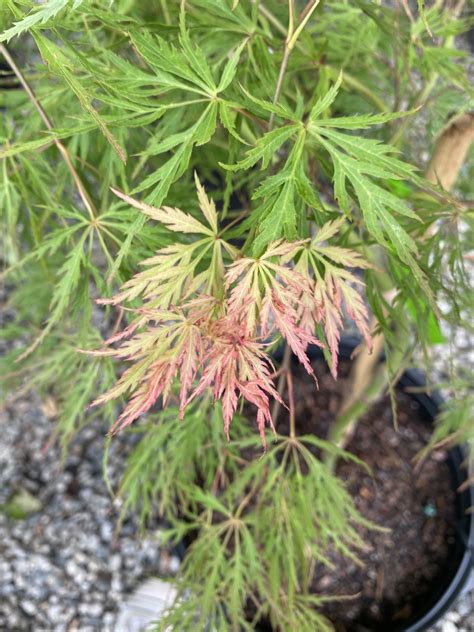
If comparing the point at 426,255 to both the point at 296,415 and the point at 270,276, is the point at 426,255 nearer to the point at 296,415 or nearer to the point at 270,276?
the point at 270,276

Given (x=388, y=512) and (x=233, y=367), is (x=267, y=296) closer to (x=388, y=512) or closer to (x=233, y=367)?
(x=233, y=367)

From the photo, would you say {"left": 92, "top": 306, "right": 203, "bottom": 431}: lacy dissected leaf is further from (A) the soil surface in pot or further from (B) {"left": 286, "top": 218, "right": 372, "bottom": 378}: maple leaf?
(A) the soil surface in pot

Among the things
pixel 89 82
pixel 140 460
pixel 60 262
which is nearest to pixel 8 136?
pixel 89 82

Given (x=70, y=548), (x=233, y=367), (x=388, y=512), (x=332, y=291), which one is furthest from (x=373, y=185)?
(x=70, y=548)

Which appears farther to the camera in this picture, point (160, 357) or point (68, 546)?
point (68, 546)

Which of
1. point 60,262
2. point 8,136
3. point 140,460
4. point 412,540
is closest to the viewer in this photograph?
point 8,136

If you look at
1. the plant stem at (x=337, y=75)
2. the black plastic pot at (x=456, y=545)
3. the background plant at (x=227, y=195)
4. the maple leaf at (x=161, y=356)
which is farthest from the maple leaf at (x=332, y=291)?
the black plastic pot at (x=456, y=545)

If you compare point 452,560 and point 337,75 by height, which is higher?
point 337,75

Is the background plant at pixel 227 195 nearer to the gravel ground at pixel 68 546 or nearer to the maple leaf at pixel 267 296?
the maple leaf at pixel 267 296

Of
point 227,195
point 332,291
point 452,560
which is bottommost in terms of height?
point 452,560
